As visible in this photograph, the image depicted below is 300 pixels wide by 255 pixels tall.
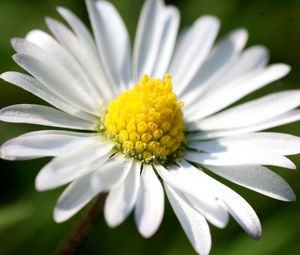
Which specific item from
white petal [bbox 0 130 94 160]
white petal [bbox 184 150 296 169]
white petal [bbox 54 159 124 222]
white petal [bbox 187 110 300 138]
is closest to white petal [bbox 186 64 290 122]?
white petal [bbox 187 110 300 138]

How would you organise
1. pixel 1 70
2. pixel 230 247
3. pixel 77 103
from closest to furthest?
pixel 77 103, pixel 230 247, pixel 1 70

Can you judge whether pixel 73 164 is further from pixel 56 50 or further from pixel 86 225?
pixel 56 50

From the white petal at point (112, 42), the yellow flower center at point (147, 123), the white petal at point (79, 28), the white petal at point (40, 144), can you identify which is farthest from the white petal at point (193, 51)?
the white petal at point (40, 144)

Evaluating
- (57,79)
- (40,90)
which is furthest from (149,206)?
(57,79)

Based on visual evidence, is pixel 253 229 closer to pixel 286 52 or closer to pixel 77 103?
pixel 77 103

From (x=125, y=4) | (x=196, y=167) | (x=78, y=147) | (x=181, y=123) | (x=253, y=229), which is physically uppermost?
(x=125, y=4)

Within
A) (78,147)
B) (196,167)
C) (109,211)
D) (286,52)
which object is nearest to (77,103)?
(78,147)

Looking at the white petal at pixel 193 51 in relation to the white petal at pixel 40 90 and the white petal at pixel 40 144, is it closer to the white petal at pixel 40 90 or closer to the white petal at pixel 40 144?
the white petal at pixel 40 90
